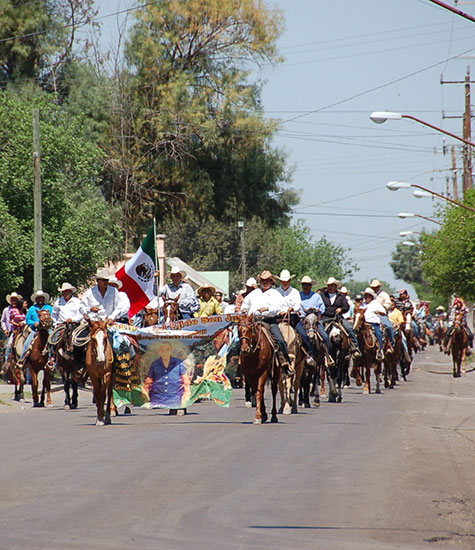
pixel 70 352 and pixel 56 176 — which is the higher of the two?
pixel 56 176

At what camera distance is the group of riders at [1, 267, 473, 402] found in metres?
→ 18.7

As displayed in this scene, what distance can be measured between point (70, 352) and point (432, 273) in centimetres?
3886

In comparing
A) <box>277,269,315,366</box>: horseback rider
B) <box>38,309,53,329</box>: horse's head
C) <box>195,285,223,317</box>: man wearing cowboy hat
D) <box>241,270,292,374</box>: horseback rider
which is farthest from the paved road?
<box>195,285,223,317</box>: man wearing cowboy hat

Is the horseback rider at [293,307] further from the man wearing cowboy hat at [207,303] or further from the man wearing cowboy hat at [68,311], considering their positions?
the man wearing cowboy hat at [207,303]

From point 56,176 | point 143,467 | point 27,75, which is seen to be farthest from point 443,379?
point 143,467

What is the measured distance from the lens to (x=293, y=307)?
19172 mm

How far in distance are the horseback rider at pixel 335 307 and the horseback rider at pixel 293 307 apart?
265 cm

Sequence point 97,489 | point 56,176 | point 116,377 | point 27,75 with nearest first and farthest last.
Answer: point 97,489, point 116,377, point 56,176, point 27,75

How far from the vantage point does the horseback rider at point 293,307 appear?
19.2 m

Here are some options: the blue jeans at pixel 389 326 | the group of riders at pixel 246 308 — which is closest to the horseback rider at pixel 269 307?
the group of riders at pixel 246 308

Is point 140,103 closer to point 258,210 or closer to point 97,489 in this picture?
point 258,210

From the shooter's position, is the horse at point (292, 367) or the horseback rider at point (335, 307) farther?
the horseback rider at point (335, 307)

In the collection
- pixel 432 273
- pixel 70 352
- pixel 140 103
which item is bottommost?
pixel 70 352

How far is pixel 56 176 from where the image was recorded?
3662cm
